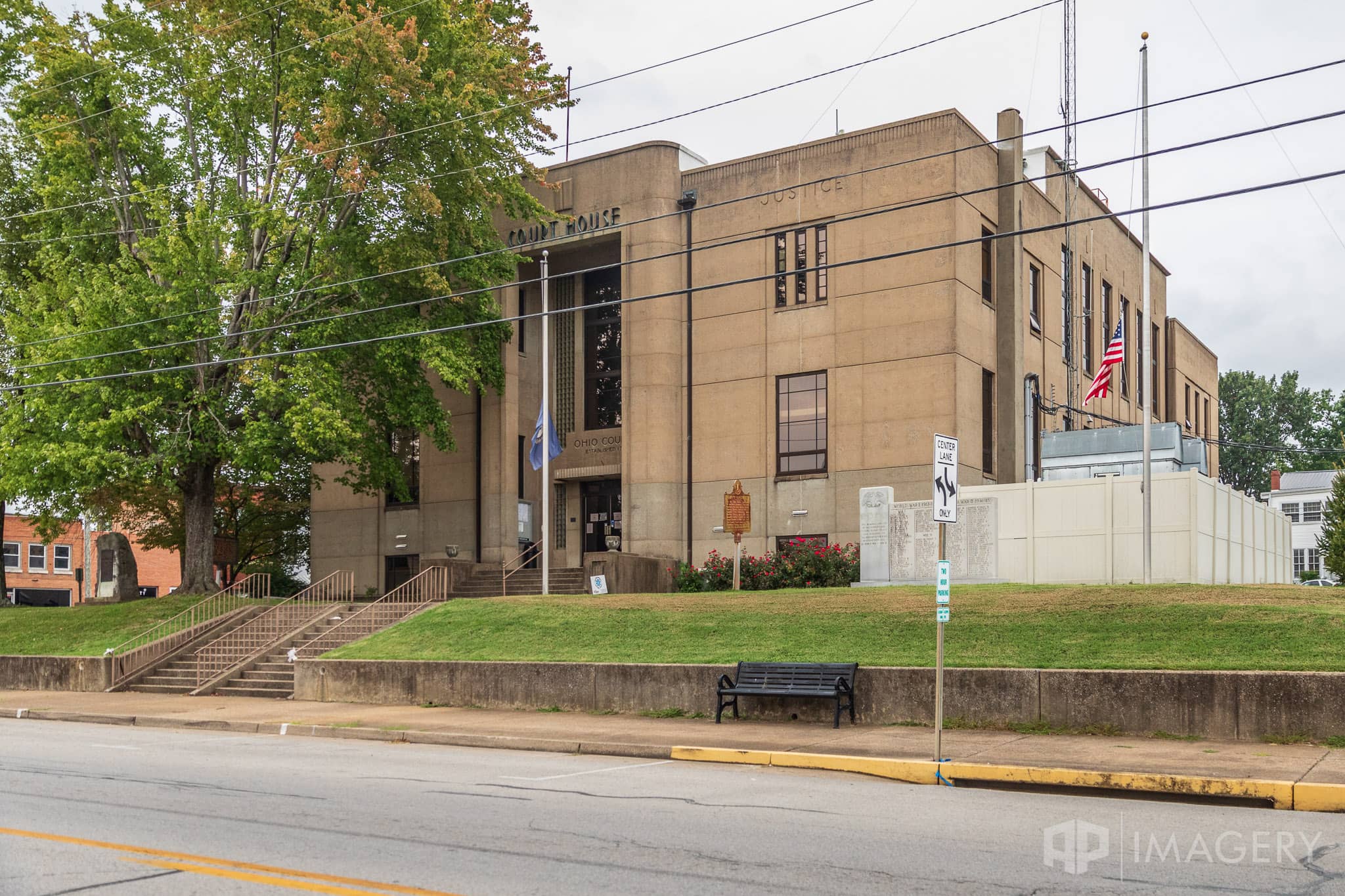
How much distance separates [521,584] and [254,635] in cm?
761

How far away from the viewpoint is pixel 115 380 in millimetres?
30641

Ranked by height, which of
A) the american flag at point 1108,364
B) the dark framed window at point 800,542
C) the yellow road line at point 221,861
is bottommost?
the yellow road line at point 221,861

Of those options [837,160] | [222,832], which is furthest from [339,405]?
[222,832]

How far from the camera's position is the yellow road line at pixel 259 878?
7590 mm

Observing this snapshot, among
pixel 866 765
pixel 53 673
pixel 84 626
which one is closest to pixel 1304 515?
pixel 84 626

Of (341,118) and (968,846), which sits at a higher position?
(341,118)

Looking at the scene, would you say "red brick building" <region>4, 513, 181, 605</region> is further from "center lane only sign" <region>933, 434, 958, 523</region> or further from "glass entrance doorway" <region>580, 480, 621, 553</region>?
"center lane only sign" <region>933, 434, 958, 523</region>

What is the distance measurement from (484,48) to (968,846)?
87.7 ft

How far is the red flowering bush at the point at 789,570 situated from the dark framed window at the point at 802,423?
2.19m

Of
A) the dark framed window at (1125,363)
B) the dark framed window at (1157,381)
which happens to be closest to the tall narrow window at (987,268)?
the dark framed window at (1125,363)

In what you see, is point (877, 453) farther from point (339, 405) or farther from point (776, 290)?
point (339, 405)

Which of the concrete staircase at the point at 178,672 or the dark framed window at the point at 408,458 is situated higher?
the dark framed window at the point at 408,458

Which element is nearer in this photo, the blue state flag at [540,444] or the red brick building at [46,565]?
the blue state flag at [540,444]

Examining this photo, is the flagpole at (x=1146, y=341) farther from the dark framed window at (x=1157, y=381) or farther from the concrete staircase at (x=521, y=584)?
the dark framed window at (x=1157, y=381)
